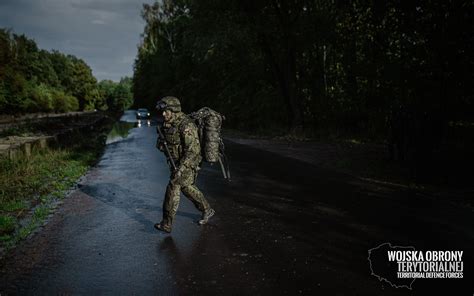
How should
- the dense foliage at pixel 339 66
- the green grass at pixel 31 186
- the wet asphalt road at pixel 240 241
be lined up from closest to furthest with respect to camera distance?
the wet asphalt road at pixel 240 241 → the green grass at pixel 31 186 → the dense foliage at pixel 339 66

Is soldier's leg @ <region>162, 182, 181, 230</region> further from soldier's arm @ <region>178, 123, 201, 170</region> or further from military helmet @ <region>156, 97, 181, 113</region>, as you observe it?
military helmet @ <region>156, 97, 181, 113</region>

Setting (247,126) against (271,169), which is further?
(247,126)

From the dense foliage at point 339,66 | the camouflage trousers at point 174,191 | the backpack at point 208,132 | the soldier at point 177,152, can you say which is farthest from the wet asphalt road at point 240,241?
the dense foliage at point 339,66

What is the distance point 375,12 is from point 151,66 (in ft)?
188

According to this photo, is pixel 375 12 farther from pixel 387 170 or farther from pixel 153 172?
pixel 153 172

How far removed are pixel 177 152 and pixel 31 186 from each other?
5.10 meters

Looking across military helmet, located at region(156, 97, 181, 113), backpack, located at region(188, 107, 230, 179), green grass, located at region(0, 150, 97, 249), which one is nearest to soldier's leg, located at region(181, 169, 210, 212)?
backpack, located at region(188, 107, 230, 179)

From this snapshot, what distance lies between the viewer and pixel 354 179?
998cm

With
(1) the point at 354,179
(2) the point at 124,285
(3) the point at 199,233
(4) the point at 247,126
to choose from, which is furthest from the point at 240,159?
(4) the point at 247,126

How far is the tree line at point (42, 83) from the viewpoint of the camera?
43.7 meters

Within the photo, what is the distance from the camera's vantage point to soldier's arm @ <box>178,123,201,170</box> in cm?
570

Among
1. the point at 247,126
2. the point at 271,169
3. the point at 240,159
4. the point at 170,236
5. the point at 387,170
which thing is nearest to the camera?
the point at 170,236

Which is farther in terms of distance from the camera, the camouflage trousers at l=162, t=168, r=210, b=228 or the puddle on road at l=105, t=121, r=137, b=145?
the puddle on road at l=105, t=121, r=137, b=145
